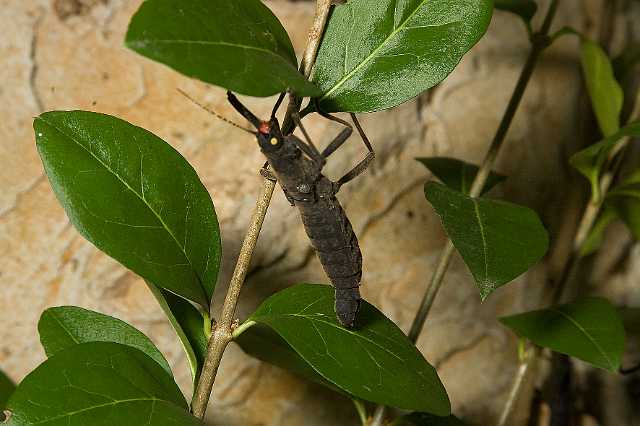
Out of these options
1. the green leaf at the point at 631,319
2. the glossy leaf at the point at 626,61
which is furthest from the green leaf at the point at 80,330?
the glossy leaf at the point at 626,61

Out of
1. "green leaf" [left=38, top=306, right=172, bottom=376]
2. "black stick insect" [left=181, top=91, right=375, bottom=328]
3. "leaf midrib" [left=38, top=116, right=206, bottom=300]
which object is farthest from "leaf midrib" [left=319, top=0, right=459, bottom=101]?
"green leaf" [left=38, top=306, right=172, bottom=376]

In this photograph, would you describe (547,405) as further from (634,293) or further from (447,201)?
(447,201)

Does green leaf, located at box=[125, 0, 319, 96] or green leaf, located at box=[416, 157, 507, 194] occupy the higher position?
green leaf, located at box=[125, 0, 319, 96]

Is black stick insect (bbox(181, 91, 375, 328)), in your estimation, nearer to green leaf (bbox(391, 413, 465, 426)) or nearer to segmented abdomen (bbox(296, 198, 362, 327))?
segmented abdomen (bbox(296, 198, 362, 327))

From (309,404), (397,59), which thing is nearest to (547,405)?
(309,404)

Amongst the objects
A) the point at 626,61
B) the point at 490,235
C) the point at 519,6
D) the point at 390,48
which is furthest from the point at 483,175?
the point at 626,61

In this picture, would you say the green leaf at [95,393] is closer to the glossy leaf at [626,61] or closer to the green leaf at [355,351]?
the green leaf at [355,351]

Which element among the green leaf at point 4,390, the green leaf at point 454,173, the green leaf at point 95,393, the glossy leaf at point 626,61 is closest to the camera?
the green leaf at point 95,393
